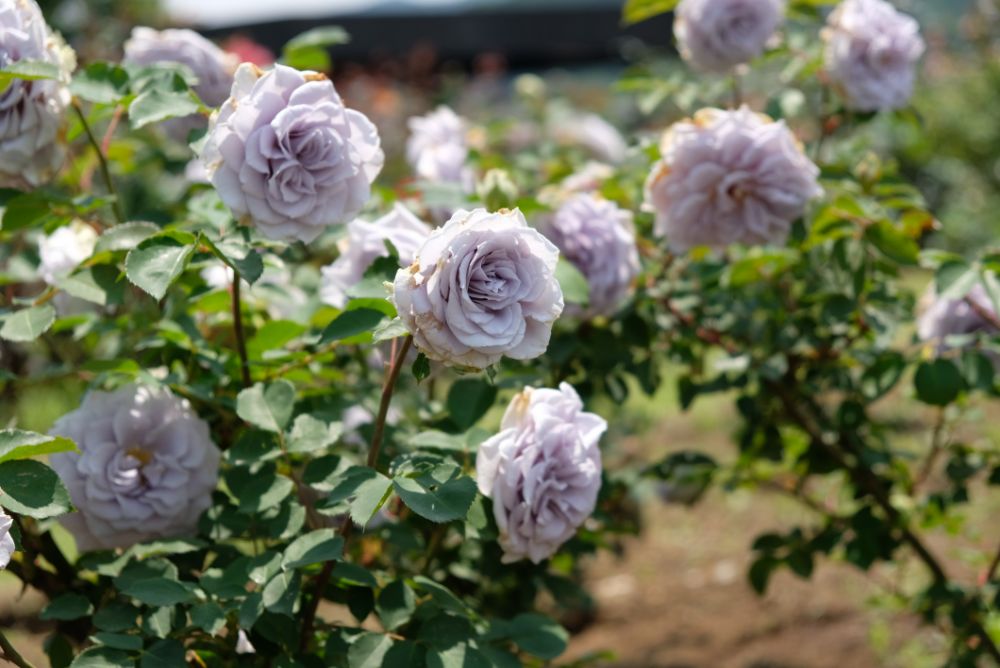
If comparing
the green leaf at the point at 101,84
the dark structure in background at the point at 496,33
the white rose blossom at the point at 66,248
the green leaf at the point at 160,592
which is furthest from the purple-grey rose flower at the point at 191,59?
the dark structure in background at the point at 496,33

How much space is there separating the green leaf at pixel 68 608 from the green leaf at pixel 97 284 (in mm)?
336

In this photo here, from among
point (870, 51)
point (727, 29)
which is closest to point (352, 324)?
point (727, 29)

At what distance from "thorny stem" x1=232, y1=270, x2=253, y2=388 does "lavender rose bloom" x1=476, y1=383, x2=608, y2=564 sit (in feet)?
1.03

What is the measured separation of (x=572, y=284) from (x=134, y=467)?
58 centimetres

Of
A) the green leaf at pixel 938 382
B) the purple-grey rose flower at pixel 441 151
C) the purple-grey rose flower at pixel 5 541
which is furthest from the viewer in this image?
the purple-grey rose flower at pixel 441 151

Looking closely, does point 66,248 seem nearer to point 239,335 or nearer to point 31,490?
point 239,335

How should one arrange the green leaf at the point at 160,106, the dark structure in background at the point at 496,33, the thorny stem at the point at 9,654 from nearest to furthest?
the thorny stem at the point at 9,654
the green leaf at the point at 160,106
the dark structure in background at the point at 496,33

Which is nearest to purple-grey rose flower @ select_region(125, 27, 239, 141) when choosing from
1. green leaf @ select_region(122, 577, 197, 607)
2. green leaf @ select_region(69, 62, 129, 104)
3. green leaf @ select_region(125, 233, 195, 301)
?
green leaf @ select_region(69, 62, 129, 104)

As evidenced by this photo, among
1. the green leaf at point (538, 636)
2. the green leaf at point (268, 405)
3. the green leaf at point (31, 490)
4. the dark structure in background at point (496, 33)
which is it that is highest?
the green leaf at point (31, 490)

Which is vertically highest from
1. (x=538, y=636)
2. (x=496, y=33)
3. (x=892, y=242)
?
(x=892, y=242)

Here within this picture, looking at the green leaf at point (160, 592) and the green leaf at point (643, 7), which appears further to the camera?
the green leaf at point (643, 7)

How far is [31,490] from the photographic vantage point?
3.43 feet

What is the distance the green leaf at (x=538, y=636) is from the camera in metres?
1.29

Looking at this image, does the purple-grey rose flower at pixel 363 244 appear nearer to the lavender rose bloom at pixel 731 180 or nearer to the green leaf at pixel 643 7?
the lavender rose bloom at pixel 731 180
